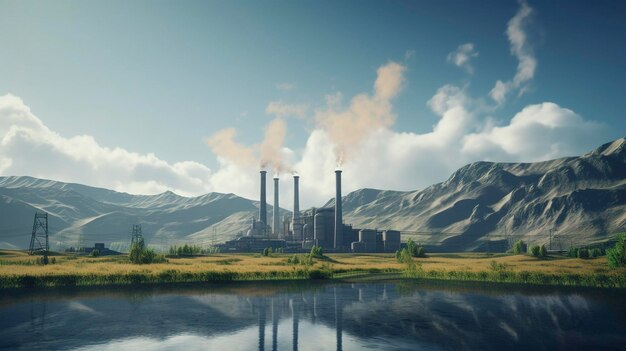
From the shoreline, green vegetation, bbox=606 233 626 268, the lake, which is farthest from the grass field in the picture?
the lake

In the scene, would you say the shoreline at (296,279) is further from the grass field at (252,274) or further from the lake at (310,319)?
the lake at (310,319)

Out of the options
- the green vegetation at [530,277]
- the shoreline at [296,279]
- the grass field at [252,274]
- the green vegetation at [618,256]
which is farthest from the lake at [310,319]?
the green vegetation at [618,256]

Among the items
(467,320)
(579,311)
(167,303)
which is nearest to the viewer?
(467,320)

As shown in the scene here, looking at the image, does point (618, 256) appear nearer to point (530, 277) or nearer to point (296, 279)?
point (530, 277)

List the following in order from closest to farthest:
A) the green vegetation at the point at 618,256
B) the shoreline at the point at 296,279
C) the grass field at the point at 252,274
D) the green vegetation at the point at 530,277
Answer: the shoreline at the point at 296,279, the grass field at the point at 252,274, the green vegetation at the point at 530,277, the green vegetation at the point at 618,256

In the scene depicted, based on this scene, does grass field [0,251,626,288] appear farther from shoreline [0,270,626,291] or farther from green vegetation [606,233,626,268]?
green vegetation [606,233,626,268]

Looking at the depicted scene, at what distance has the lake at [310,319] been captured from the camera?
95.0ft

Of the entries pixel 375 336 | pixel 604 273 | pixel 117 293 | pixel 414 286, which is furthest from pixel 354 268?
pixel 375 336

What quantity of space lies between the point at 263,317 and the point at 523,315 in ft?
75.5

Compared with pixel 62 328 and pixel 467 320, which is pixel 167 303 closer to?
pixel 62 328

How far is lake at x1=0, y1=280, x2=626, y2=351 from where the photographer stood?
29.0 m

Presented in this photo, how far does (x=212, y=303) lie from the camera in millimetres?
45500

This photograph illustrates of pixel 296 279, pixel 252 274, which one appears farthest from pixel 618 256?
pixel 252 274

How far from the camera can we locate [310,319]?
37.5 meters
